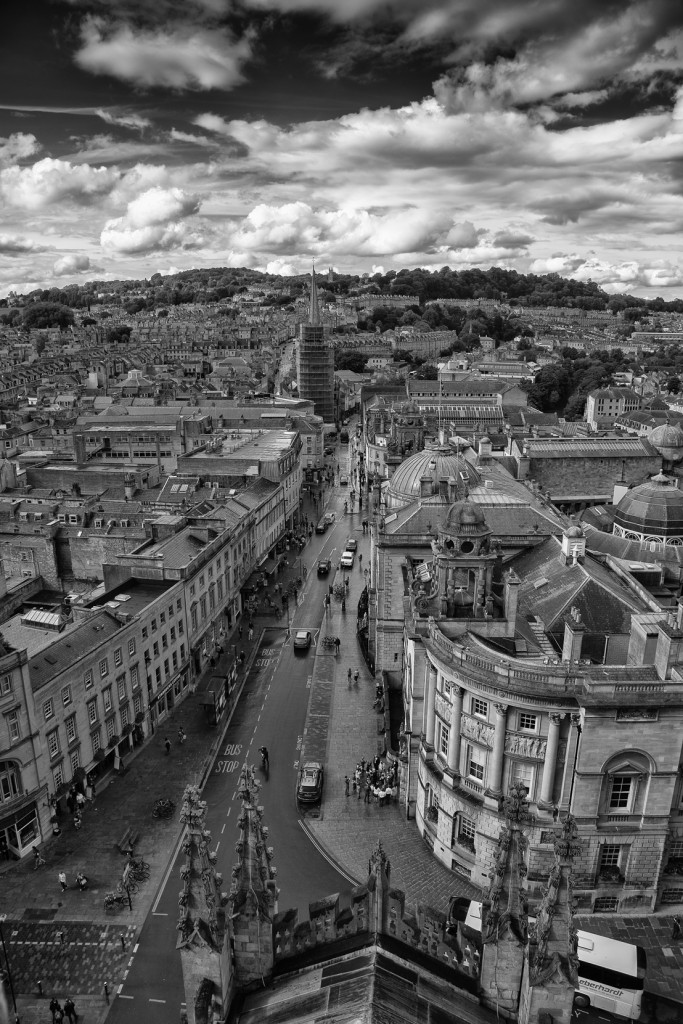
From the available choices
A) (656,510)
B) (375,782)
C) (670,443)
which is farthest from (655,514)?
(670,443)

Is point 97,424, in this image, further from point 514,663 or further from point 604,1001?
point 604,1001

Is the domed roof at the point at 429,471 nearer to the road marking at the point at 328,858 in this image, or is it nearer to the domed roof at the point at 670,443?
the domed roof at the point at 670,443

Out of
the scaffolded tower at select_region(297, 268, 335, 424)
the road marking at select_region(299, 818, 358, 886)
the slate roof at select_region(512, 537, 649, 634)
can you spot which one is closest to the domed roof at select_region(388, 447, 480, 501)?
the slate roof at select_region(512, 537, 649, 634)

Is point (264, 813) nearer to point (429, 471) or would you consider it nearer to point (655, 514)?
point (429, 471)

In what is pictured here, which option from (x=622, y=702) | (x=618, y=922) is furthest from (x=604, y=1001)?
(x=622, y=702)

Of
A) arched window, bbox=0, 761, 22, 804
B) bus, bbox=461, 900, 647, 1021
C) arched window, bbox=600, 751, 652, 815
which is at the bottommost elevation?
bus, bbox=461, 900, 647, 1021

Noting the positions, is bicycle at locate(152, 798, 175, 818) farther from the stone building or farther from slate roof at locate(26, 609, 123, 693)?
the stone building
